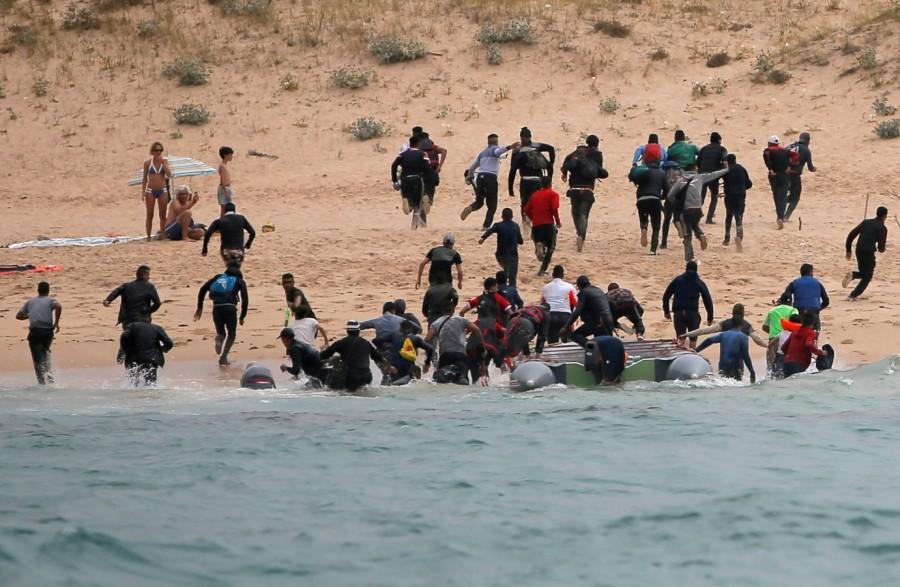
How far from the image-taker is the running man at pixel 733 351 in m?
16.9

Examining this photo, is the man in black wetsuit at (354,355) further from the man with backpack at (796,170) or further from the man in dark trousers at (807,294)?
the man with backpack at (796,170)

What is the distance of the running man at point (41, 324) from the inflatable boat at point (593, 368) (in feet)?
16.3

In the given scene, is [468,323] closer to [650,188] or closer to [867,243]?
→ [867,243]

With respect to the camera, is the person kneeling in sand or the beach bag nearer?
the beach bag

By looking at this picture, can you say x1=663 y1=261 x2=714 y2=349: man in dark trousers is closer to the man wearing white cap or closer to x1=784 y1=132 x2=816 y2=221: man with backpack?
the man wearing white cap

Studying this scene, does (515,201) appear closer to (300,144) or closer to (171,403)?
(300,144)

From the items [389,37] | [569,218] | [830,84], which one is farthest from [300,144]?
[830,84]

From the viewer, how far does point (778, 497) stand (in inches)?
562

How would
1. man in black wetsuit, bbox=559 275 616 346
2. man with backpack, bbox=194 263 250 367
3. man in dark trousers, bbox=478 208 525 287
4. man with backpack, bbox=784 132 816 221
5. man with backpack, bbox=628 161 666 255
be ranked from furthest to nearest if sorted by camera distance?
man with backpack, bbox=784 132 816 221 < man with backpack, bbox=628 161 666 255 < man in dark trousers, bbox=478 208 525 287 < man with backpack, bbox=194 263 250 367 < man in black wetsuit, bbox=559 275 616 346

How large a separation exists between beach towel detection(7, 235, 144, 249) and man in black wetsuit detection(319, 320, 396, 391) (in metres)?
8.81

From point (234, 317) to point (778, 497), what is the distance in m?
6.94

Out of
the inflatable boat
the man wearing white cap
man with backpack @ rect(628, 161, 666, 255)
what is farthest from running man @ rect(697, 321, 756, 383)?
the man wearing white cap

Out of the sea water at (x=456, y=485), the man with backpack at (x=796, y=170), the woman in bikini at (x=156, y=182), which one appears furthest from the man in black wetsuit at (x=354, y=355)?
the man with backpack at (x=796, y=170)

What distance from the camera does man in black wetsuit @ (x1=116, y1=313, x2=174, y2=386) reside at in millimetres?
17094
